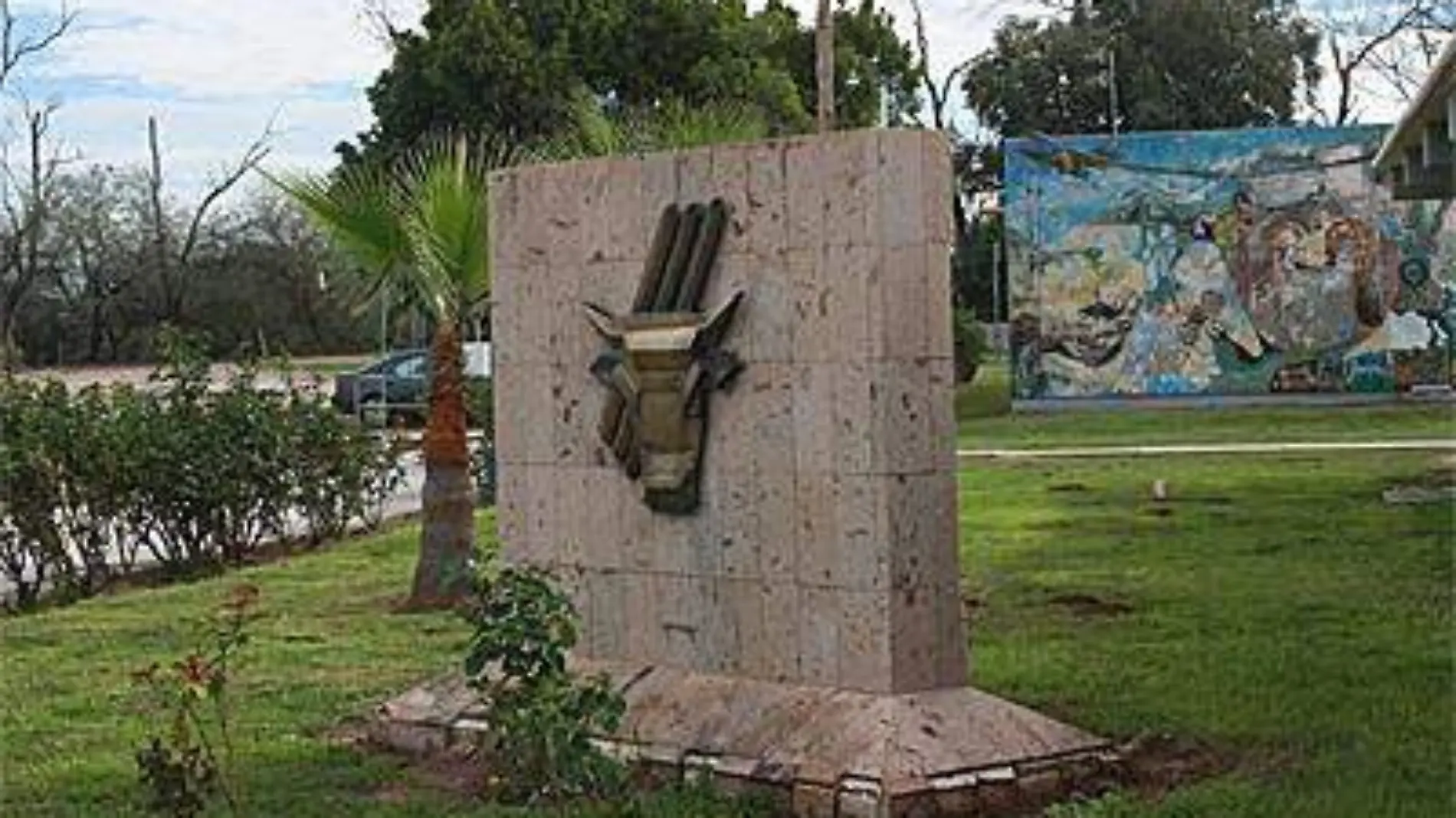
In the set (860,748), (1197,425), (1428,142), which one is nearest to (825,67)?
(860,748)

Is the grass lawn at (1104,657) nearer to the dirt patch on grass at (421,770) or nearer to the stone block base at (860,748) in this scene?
the dirt patch on grass at (421,770)

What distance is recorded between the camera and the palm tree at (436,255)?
13266 millimetres

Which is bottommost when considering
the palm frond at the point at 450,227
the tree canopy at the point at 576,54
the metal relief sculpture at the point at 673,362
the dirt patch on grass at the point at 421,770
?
the dirt patch on grass at the point at 421,770

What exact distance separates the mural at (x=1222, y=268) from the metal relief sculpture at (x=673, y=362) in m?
30.3

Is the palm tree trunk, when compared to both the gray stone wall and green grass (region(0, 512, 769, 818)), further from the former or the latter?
the gray stone wall

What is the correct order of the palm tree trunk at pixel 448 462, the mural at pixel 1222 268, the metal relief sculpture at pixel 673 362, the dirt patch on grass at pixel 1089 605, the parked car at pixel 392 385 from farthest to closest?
1. the mural at pixel 1222 268
2. the parked car at pixel 392 385
3. the palm tree trunk at pixel 448 462
4. the dirt patch on grass at pixel 1089 605
5. the metal relief sculpture at pixel 673 362

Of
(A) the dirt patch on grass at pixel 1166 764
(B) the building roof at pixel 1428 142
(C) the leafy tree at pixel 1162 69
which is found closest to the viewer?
(A) the dirt patch on grass at pixel 1166 764

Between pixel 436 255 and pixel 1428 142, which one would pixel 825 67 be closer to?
pixel 436 255

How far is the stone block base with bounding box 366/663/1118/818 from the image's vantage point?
7852mm

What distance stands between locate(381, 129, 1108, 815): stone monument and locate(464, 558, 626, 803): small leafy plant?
58 centimetres

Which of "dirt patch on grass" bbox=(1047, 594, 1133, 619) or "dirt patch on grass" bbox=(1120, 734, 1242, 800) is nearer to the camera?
"dirt patch on grass" bbox=(1120, 734, 1242, 800)

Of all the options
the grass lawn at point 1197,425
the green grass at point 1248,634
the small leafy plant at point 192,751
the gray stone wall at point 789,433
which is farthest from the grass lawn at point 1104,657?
the grass lawn at point 1197,425

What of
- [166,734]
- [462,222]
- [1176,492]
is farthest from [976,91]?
[166,734]

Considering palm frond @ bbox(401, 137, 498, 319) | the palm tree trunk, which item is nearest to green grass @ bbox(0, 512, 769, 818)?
the palm tree trunk
